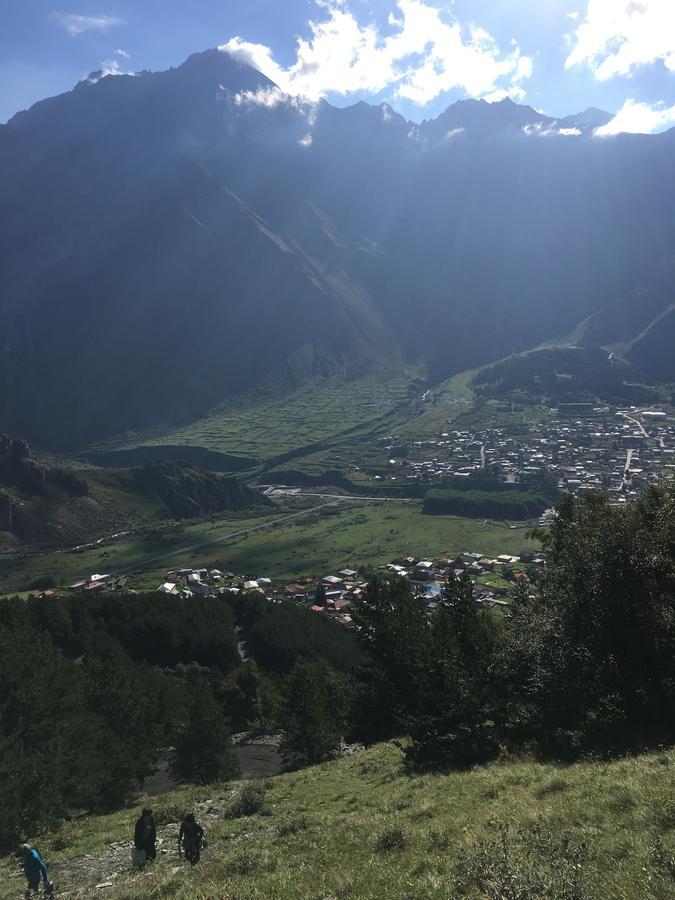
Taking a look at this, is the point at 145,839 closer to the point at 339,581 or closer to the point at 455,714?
the point at 455,714

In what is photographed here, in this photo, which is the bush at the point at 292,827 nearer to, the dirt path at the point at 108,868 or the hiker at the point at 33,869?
the dirt path at the point at 108,868

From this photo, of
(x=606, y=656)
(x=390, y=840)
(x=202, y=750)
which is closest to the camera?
(x=390, y=840)

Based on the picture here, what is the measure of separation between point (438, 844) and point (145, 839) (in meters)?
10.6

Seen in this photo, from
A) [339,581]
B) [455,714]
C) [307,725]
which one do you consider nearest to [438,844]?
[455,714]

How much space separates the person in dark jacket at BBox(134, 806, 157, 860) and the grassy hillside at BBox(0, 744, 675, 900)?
0.47 m

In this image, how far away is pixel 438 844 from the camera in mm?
15109

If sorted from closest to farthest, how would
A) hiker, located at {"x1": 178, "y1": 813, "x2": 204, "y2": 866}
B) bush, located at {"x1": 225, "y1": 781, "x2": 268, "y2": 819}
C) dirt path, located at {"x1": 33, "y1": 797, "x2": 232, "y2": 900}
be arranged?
dirt path, located at {"x1": 33, "y1": 797, "x2": 232, "y2": 900} → hiker, located at {"x1": 178, "y1": 813, "x2": 204, "y2": 866} → bush, located at {"x1": 225, "y1": 781, "x2": 268, "y2": 819}

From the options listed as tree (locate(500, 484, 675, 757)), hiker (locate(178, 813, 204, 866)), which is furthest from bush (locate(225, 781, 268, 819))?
tree (locate(500, 484, 675, 757))

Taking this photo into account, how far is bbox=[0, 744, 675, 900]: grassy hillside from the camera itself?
11648 mm

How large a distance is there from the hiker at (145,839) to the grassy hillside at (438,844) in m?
0.48

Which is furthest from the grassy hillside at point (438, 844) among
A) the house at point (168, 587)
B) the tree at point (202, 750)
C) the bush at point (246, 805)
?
the house at point (168, 587)

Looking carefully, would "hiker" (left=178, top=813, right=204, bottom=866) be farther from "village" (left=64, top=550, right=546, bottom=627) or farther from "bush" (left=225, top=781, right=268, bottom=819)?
"village" (left=64, top=550, right=546, bottom=627)

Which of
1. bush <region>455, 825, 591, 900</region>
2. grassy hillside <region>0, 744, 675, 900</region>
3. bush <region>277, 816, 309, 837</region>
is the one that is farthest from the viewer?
bush <region>277, 816, 309, 837</region>

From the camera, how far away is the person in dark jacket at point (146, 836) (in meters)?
19.4
